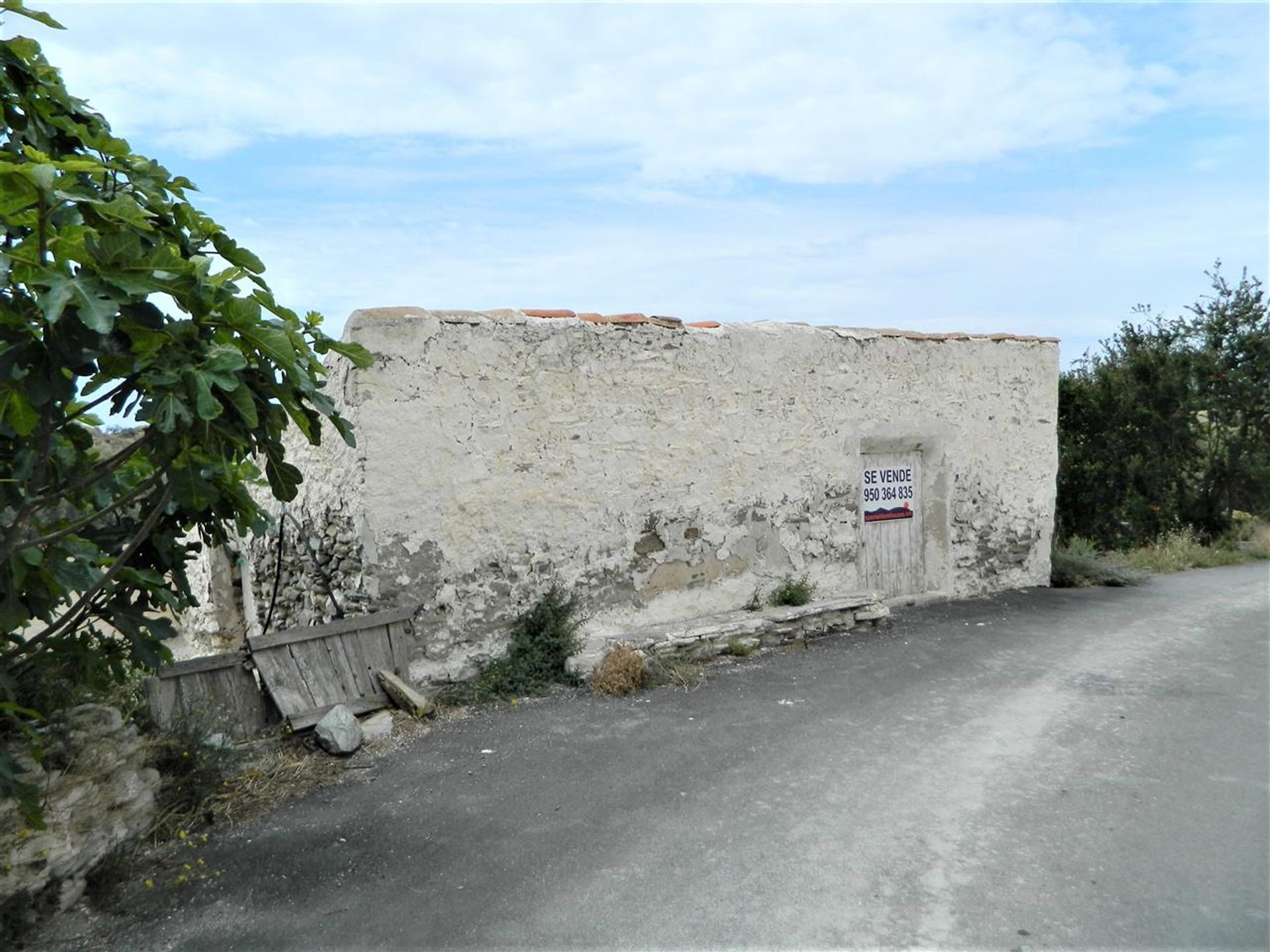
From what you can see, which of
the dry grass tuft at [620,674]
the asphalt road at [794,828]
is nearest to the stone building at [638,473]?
the dry grass tuft at [620,674]

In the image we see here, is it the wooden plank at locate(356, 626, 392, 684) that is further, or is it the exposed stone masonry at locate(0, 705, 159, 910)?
the wooden plank at locate(356, 626, 392, 684)

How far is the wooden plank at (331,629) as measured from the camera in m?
5.99

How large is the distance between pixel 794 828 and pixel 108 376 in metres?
3.65

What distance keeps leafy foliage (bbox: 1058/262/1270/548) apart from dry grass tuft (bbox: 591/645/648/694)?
31.5ft

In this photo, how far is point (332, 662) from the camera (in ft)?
20.6

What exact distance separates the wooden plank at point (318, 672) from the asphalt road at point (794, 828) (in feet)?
2.61

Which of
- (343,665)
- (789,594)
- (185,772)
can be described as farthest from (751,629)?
(185,772)

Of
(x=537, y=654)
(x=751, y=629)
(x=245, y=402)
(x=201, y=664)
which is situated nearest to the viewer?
(x=245, y=402)

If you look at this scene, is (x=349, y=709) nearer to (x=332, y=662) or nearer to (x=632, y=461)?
(x=332, y=662)

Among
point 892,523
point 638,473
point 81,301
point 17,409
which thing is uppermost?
point 81,301

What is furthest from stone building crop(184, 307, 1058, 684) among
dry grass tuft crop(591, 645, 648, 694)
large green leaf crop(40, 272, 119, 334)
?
large green leaf crop(40, 272, 119, 334)

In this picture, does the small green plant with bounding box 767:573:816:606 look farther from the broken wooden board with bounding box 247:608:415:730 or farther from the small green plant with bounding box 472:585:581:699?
the broken wooden board with bounding box 247:608:415:730

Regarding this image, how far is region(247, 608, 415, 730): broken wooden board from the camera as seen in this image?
596 cm

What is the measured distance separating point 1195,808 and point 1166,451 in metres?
11.6
